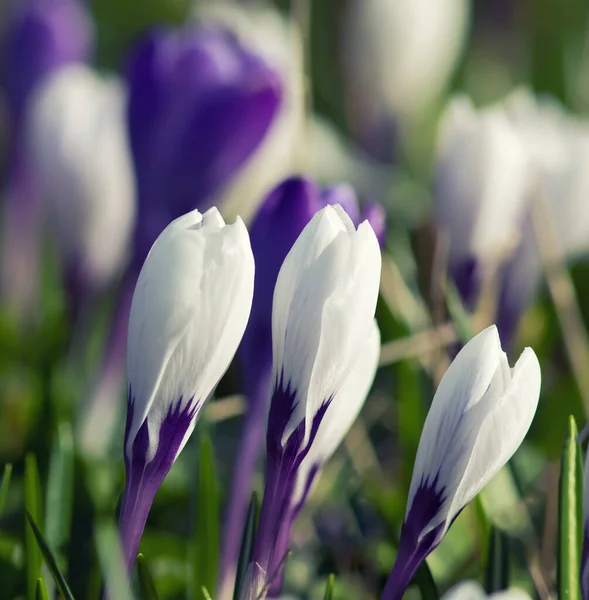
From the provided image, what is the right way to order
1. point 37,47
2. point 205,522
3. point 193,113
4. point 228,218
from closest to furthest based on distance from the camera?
point 205,522 → point 193,113 → point 228,218 → point 37,47

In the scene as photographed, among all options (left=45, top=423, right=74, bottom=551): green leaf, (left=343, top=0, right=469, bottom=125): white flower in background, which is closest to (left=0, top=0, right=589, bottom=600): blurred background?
(left=45, top=423, right=74, bottom=551): green leaf

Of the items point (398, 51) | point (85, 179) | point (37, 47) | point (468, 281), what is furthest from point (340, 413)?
point (398, 51)

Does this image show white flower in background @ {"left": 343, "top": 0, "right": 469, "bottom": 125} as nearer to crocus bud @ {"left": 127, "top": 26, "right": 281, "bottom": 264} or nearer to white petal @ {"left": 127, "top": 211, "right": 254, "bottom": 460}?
crocus bud @ {"left": 127, "top": 26, "right": 281, "bottom": 264}

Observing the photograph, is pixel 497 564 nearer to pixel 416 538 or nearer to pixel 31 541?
pixel 416 538

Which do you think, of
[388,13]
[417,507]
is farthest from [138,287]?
[388,13]

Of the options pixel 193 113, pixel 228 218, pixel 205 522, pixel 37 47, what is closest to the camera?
pixel 205 522

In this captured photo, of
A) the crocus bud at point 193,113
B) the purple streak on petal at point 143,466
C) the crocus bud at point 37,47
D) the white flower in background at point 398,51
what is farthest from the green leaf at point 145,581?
the white flower in background at point 398,51

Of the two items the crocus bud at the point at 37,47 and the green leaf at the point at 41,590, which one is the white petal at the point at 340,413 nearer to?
the green leaf at the point at 41,590
